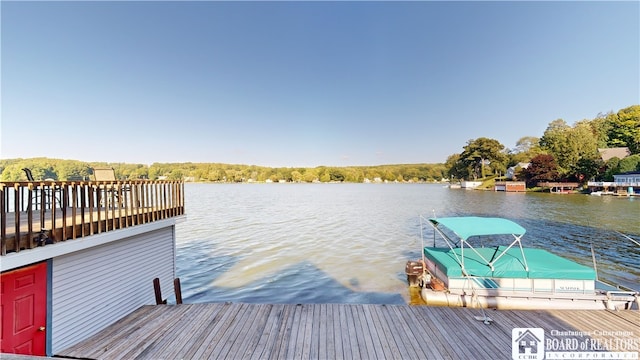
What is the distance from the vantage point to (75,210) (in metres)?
4.90

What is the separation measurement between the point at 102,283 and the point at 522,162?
116 meters

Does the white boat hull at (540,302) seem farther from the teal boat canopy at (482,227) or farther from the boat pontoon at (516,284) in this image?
the teal boat canopy at (482,227)

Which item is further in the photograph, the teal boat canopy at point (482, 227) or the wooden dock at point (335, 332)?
the teal boat canopy at point (482, 227)

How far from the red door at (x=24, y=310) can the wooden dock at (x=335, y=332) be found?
0.45m

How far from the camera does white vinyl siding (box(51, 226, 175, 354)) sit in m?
4.64

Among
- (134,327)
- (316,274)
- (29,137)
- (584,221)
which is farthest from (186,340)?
(584,221)

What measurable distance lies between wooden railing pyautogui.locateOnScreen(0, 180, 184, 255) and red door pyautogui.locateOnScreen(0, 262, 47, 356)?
477 mm

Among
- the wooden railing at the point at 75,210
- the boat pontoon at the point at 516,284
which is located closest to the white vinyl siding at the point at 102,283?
the wooden railing at the point at 75,210

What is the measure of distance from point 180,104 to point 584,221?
5260 cm

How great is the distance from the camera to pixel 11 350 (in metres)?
3.90

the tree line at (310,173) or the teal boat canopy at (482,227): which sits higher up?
the tree line at (310,173)

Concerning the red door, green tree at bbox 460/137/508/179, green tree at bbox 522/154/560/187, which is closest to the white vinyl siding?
the red door

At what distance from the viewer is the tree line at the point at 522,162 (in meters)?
14.7

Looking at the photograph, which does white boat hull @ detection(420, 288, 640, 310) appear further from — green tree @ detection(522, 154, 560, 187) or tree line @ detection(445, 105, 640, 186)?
green tree @ detection(522, 154, 560, 187)
